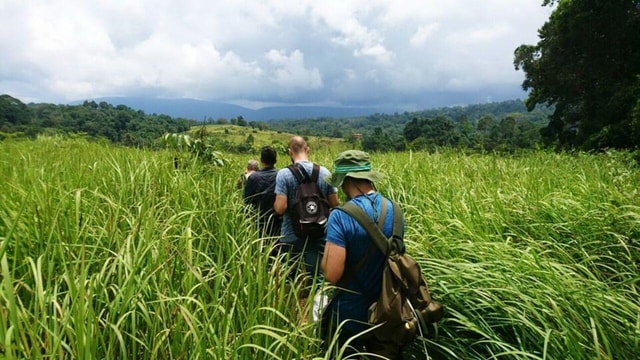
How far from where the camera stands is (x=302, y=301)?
2.57m

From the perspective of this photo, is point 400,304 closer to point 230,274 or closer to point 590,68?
point 230,274

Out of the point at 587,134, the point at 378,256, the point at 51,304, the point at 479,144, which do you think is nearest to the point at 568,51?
the point at 587,134

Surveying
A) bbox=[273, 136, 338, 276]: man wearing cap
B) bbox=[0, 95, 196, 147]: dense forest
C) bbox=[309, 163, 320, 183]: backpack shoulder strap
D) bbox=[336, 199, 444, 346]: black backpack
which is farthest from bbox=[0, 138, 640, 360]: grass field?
bbox=[0, 95, 196, 147]: dense forest

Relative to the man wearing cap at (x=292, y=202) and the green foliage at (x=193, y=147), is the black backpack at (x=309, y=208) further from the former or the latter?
the green foliage at (x=193, y=147)

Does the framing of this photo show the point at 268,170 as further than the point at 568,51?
No

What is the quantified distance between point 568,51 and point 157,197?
23.1m

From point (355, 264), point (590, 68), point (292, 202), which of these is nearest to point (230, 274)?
point (355, 264)

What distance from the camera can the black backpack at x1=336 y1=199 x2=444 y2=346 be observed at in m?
2.00

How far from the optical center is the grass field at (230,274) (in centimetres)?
148

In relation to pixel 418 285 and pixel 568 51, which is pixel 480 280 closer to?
pixel 418 285

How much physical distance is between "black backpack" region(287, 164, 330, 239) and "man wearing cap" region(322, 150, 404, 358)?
1.16 meters

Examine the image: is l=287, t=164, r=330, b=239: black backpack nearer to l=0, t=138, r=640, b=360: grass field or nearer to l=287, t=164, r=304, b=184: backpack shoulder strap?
l=287, t=164, r=304, b=184: backpack shoulder strap

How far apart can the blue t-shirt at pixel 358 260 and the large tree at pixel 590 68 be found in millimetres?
17882

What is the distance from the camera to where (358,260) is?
7.40ft
